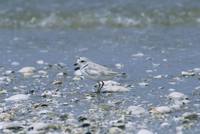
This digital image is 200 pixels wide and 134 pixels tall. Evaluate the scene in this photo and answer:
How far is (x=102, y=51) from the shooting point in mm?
13109

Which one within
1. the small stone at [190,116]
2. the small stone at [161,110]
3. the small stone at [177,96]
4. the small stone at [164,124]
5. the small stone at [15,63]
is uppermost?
the small stone at [15,63]

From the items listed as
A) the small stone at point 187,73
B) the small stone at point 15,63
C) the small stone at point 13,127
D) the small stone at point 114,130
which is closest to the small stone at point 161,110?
the small stone at point 114,130

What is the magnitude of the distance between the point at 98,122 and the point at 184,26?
867cm

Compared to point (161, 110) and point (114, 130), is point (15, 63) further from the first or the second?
point (114, 130)

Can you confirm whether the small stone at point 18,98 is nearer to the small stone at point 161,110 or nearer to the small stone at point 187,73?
the small stone at point 161,110

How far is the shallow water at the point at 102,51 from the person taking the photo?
855 centimetres

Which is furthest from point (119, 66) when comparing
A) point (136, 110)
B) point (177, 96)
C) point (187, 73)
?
point (136, 110)

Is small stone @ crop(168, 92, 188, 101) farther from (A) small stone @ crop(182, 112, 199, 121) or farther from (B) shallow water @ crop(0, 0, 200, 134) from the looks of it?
(A) small stone @ crop(182, 112, 199, 121)

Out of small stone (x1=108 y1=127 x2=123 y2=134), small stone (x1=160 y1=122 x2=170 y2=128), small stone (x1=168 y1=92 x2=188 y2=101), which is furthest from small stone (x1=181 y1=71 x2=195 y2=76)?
small stone (x1=108 y1=127 x2=123 y2=134)

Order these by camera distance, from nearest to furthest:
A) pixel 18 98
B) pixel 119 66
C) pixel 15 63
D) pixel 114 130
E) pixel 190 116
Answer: pixel 114 130 → pixel 190 116 → pixel 18 98 → pixel 119 66 → pixel 15 63

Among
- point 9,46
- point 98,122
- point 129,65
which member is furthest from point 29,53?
point 98,122

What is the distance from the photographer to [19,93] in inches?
383

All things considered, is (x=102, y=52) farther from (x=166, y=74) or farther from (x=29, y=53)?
(x=166, y=74)

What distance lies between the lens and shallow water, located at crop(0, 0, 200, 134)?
337 inches
